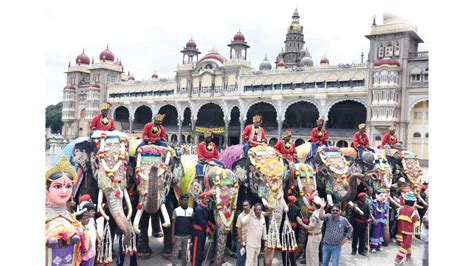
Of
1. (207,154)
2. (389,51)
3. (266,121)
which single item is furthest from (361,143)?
(266,121)

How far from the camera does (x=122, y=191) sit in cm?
465

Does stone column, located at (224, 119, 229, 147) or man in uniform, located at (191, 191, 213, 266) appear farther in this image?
stone column, located at (224, 119, 229, 147)

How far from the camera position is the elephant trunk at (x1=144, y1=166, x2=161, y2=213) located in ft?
15.3

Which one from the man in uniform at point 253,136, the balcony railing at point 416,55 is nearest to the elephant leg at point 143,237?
the man in uniform at point 253,136

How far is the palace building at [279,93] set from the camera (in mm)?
23250

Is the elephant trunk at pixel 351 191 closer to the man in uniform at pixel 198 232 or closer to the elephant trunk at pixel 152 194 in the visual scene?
the man in uniform at pixel 198 232

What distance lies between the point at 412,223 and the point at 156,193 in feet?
11.1

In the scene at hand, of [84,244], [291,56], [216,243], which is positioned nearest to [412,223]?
[216,243]

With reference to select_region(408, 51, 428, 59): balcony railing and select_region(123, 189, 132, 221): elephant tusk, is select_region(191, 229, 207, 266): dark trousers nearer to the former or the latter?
select_region(123, 189, 132, 221): elephant tusk

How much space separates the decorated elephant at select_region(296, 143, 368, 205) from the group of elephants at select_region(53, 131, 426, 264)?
0.02m

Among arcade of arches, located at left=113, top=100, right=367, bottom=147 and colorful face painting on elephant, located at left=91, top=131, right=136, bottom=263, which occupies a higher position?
arcade of arches, located at left=113, top=100, right=367, bottom=147

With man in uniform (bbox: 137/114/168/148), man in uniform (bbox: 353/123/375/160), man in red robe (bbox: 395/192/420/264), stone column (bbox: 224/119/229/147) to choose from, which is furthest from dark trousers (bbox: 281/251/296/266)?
stone column (bbox: 224/119/229/147)

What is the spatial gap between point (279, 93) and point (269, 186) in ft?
77.2

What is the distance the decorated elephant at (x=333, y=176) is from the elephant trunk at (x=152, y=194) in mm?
2544
